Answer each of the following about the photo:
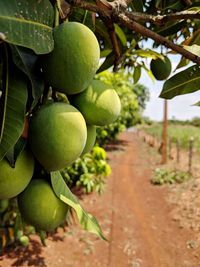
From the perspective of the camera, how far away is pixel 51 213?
2.55 ft

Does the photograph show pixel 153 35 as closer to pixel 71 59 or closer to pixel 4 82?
pixel 71 59

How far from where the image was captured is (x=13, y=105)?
0.64 m

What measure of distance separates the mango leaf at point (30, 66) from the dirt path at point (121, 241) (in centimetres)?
179

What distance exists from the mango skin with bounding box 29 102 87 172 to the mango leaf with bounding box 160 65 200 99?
33 centimetres

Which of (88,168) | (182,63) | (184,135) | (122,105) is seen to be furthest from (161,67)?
(184,135)

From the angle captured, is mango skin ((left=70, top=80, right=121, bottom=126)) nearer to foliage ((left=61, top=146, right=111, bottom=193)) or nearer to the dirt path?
the dirt path

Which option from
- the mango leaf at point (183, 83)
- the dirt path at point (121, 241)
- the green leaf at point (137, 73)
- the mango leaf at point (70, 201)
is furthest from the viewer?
the dirt path at point (121, 241)

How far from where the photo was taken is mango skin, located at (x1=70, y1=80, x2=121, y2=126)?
782mm

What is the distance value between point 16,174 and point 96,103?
23cm

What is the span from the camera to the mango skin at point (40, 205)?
2.50ft

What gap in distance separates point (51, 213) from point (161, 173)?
8.50 metres

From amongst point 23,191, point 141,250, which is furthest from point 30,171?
point 141,250

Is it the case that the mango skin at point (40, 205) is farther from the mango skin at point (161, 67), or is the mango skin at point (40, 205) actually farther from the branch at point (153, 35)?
the mango skin at point (161, 67)

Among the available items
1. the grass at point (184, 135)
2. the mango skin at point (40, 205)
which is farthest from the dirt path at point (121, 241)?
the grass at point (184, 135)
